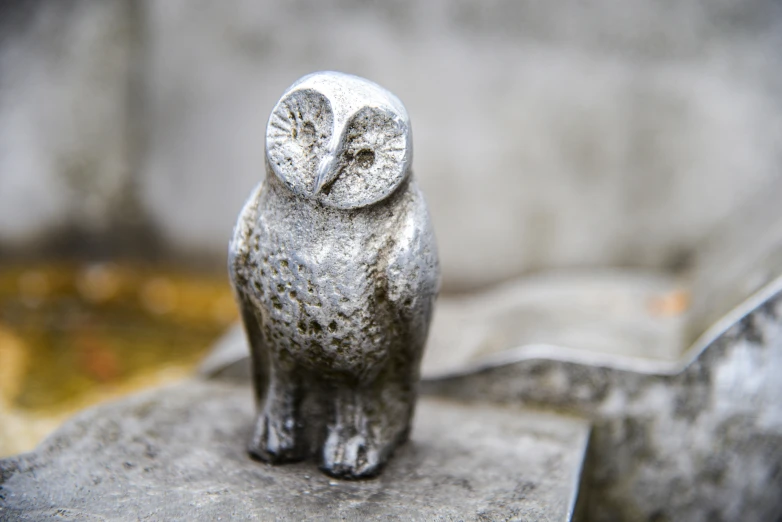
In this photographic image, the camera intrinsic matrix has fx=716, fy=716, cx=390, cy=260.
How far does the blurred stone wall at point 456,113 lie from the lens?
3.76 meters

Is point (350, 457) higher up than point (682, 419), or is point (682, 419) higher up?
point (350, 457)

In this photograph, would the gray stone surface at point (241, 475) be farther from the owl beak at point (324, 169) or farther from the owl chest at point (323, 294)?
the owl beak at point (324, 169)

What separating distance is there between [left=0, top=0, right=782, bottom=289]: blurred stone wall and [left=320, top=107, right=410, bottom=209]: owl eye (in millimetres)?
2491

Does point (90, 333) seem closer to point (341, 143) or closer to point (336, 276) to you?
point (336, 276)

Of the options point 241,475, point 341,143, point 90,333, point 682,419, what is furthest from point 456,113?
point 241,475

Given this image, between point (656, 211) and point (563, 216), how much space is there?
1.64 feet

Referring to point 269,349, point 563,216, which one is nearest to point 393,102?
point 269,349

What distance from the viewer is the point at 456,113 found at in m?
4.08

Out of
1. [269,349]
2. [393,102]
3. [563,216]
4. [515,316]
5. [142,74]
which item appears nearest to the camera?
[393,102]

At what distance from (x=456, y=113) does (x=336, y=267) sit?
2.58 m

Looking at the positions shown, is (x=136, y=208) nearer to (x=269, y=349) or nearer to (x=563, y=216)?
(x=563, y=216)

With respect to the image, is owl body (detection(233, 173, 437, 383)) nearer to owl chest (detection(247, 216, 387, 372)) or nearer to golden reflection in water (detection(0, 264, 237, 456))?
owl chest (detection(247, 216, 387, 372))

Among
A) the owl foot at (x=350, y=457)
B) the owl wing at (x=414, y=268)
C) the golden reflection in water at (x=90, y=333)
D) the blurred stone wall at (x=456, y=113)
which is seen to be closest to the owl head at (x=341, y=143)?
the owl wing at (x=414, y=268)

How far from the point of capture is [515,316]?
3.07 metres
